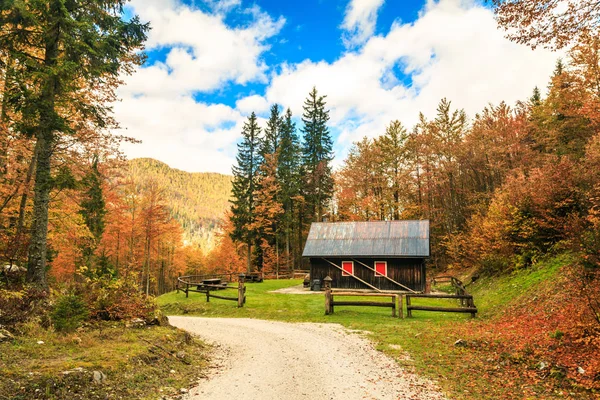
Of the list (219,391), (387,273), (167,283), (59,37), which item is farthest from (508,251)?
(167,283)

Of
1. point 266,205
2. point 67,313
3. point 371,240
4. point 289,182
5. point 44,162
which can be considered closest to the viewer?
point 67,313

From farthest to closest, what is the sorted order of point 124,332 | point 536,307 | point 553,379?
point 536,307, point 124,332, point 553,379

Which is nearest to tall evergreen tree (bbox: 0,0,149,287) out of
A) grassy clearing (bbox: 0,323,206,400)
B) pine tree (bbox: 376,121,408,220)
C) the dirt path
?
grassy clearing (bbox: 0,323,206,400)

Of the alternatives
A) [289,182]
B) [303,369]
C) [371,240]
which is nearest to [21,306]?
[303,369]

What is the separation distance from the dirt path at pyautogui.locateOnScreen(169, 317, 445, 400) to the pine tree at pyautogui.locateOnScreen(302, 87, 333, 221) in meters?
29.3

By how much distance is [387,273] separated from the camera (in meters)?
23.4

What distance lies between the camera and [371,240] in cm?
2467

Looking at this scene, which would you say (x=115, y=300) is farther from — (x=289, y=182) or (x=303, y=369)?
(x=289, y=182)

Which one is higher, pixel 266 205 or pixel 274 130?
pixel 274 130

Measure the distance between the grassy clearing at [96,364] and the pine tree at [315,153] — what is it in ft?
107

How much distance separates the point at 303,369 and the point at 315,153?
35587mm

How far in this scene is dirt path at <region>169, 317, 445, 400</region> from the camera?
20.7ft

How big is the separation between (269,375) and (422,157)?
33.5 m

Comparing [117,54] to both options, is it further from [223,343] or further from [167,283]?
[167,283]
